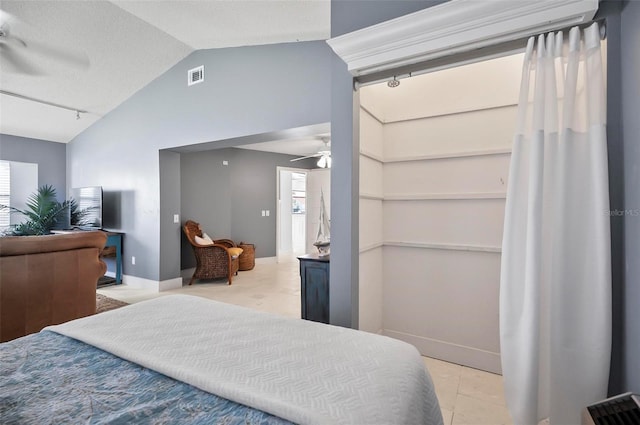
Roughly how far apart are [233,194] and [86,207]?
8.34 feet

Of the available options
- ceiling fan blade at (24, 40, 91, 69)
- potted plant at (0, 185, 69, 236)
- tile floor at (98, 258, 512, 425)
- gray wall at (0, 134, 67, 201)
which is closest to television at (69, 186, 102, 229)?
potted plant at (0, 185, 69, 236)

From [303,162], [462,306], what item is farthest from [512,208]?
[303,162]

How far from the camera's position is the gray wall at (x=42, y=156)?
552 centimetres

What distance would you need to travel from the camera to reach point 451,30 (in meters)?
1.70

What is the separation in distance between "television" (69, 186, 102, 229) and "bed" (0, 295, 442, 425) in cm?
456

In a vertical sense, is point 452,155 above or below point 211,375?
above

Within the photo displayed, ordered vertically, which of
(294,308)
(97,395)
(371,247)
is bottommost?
(294,308)

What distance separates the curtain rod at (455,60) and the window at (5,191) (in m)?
7.19

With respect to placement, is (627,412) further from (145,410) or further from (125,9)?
(125,9)

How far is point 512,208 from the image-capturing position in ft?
5.45

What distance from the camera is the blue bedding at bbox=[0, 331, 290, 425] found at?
0.83 metres

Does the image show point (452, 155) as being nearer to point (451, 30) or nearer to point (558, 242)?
point (451, 30)

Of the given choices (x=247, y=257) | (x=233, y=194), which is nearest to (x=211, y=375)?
(x=247, y=257)

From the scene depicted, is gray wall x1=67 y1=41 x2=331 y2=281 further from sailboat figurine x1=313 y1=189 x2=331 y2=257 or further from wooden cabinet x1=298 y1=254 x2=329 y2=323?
wooden cabinet x1=298 y1=254 x2=329 y2=323
